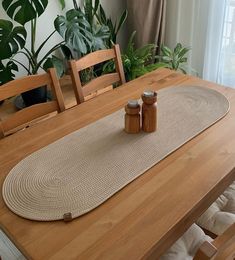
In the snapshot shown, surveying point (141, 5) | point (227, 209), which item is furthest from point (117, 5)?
point (227, 209)

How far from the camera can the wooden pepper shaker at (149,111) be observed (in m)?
1.25

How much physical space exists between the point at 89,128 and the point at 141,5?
1760 millimetres

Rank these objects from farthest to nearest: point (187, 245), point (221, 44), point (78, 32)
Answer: point (221, 44)
point (78, 32)
point (187, 245)

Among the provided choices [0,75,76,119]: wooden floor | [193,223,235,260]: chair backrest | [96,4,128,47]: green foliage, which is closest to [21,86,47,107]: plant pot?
[0,75,76,119]: wooden floor

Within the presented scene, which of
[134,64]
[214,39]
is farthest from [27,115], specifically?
[214,39]

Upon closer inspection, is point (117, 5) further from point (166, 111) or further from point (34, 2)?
point (166, 111)

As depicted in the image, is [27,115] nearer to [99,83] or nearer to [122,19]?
[99,83]

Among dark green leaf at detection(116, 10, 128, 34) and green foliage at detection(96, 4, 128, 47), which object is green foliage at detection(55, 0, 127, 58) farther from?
dark green leaf at detection(116, 10, 128, 34)

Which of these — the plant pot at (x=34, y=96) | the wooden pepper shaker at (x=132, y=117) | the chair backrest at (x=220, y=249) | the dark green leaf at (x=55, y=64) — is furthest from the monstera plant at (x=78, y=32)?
the chair backrest at (x=220, y=249)

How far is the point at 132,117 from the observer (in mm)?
1254

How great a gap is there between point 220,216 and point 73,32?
4.58 ft

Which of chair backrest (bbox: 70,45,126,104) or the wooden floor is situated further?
the wooden floor

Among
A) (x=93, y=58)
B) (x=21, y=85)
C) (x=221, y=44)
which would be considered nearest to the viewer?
(x=21, y=85)

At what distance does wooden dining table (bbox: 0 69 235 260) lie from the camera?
0.84 meters
